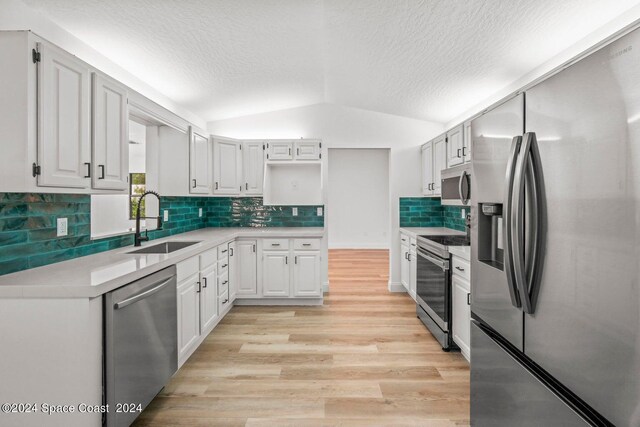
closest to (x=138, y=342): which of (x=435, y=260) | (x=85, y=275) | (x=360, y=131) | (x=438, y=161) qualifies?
(x=85, y=275)

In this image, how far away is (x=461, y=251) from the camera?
8.90 feet

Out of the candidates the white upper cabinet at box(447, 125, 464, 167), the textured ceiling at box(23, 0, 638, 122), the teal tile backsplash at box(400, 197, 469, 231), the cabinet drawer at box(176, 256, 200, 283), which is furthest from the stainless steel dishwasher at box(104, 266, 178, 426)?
the teal tile backsplash at box(400, 197, 469, 231)

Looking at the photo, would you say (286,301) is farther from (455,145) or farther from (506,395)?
(506,395)

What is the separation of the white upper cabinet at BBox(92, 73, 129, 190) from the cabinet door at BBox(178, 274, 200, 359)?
888mm

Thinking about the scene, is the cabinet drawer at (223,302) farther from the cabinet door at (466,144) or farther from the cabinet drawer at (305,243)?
the cabinet door at (466,144)

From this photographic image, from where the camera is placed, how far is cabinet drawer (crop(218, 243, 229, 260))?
11.2 feet

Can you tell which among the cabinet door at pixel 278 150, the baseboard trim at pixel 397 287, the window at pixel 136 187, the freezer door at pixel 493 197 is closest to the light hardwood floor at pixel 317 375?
the baseboard trim at pixel 397 287

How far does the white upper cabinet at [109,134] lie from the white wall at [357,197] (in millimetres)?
6500

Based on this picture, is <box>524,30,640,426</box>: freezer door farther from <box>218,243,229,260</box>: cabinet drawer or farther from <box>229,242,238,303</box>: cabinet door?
<box>229,242,238,303</box>: cabinet door

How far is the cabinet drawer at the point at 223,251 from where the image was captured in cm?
340

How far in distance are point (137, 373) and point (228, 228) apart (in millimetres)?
2915

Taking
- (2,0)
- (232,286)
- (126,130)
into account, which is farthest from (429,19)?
(232,286)

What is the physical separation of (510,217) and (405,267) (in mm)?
3339

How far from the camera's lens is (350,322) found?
355 cm
